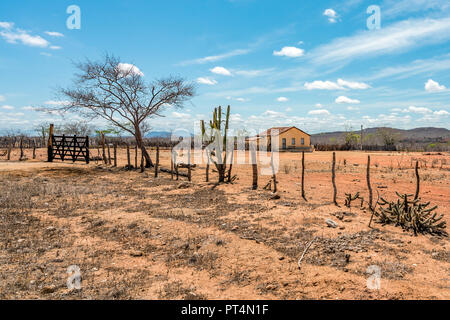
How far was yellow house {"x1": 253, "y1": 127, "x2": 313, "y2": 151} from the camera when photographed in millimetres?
42719

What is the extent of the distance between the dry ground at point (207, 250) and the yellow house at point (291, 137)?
32.8 meters

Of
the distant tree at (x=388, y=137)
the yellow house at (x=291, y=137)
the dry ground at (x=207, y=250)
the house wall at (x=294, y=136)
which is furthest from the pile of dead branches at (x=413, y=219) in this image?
the distant tree at (x=388, y=137)

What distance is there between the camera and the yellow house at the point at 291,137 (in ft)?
140

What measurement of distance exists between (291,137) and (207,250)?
39815 mm

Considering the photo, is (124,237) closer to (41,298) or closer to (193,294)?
(41,298)

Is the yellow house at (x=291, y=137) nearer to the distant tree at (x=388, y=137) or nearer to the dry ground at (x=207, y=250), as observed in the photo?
the distant tree at (x=388, y=137)

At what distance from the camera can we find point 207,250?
560 cm

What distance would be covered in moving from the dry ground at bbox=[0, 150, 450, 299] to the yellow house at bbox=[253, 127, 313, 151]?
32.8 m

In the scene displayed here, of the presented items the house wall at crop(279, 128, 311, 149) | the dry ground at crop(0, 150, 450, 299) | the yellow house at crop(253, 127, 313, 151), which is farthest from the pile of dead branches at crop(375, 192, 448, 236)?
the house wall at crop(279, 128, 311, 149)

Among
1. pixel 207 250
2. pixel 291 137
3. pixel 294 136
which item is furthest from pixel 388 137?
pixel 207 250

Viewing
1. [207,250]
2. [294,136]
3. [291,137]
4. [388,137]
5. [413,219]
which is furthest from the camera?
[388,137]

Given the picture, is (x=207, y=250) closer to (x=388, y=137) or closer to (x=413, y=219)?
Answer: (x=413, y=219)

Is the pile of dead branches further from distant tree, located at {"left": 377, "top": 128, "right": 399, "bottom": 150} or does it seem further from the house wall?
distant tree, located at {"left": 377, "top": 128, "right": 399, "bottom": 150}
